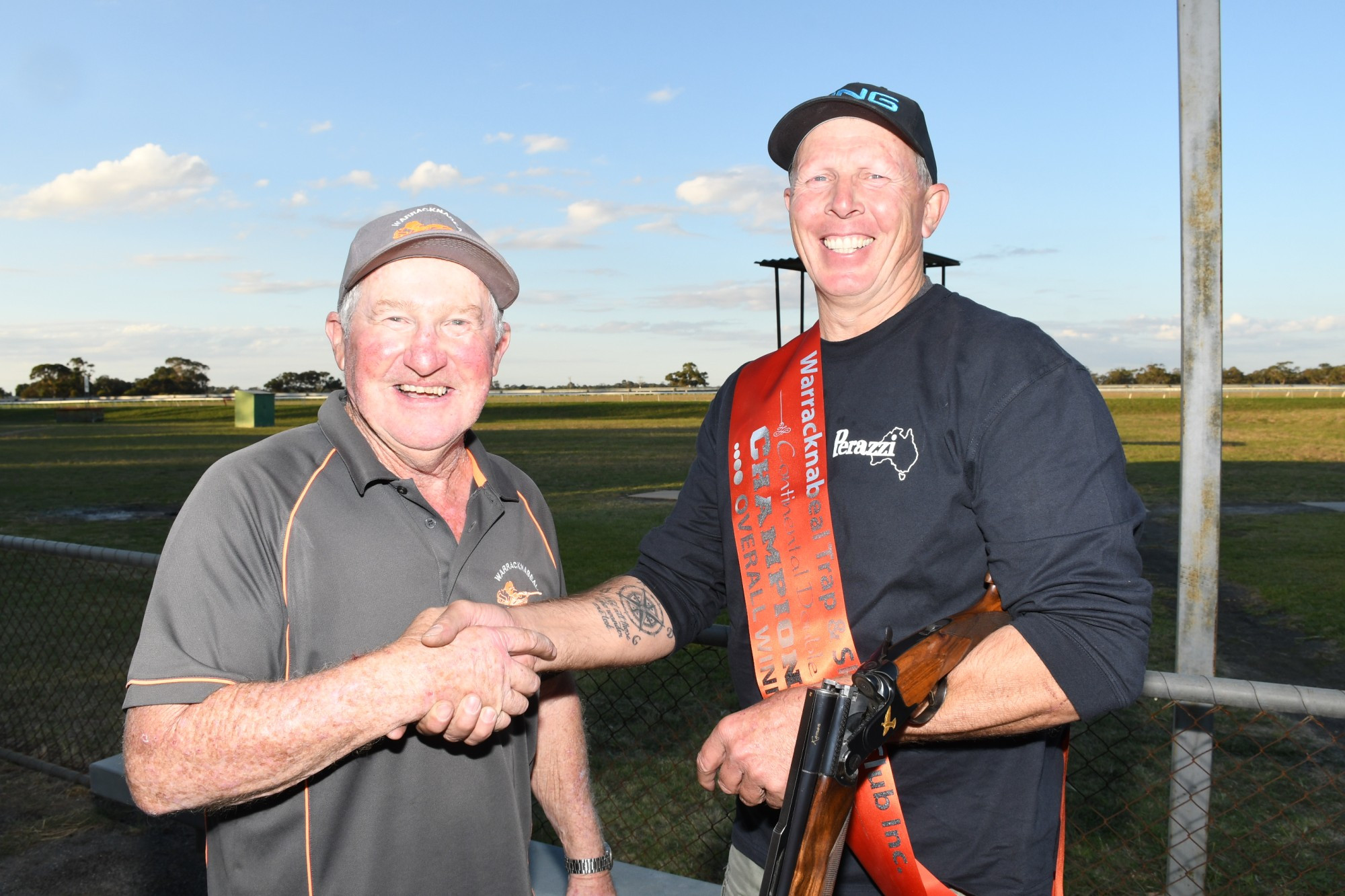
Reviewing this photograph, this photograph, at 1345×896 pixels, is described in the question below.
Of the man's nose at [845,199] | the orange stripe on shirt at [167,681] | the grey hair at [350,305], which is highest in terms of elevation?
the man's nose at [845,199]

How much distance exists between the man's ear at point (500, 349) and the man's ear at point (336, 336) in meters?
0.36

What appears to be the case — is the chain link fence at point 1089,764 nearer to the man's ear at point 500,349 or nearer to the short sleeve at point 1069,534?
the short sleeve at point 1069,534

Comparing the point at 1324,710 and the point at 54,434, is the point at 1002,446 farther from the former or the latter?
the point at 54,434

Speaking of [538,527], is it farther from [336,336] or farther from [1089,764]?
[1089,764]

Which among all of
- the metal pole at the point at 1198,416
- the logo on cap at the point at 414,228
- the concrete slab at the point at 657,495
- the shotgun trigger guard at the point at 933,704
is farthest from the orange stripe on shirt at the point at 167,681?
the concrete slab at the point at 657,495

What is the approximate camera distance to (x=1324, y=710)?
2.46 meters

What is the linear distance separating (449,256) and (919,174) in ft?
3.88

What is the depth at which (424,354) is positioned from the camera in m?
2.19

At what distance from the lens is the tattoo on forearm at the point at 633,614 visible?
96.0 inches

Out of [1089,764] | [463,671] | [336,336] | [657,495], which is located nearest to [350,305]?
[336,336]

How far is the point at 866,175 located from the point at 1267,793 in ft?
14.2

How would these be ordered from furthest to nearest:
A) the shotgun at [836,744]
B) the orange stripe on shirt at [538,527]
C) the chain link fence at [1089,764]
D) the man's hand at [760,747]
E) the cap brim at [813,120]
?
1. the chain link fence at [1089,764]
2. the orange stripe on shirt at [538,527]
3. the cap brim at [813,120]
4. the man's hand at [760,747]
5. the shotgun at [836,744]

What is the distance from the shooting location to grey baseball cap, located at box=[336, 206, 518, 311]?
2.16 m

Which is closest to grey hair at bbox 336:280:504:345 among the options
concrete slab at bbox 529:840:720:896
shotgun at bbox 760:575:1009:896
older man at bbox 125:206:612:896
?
older man at bbox 125:206:612:896
